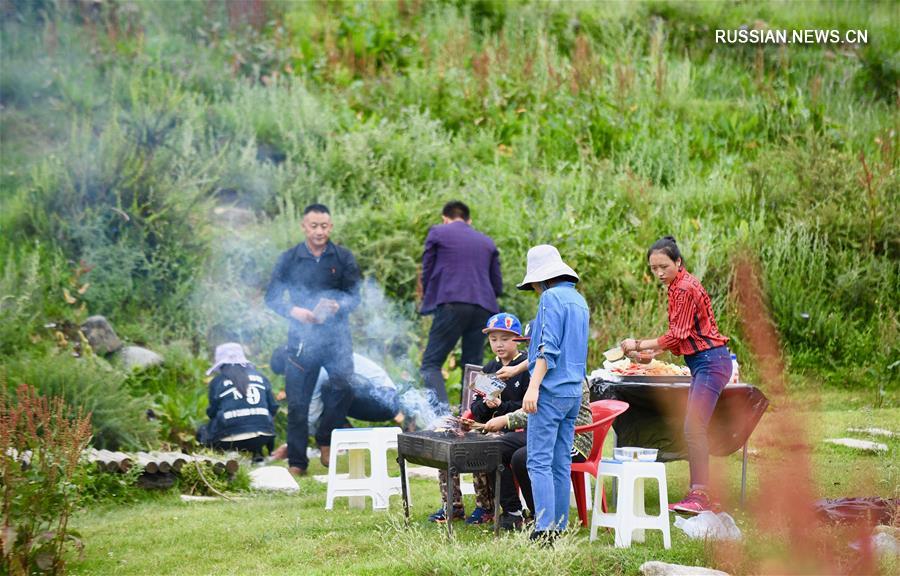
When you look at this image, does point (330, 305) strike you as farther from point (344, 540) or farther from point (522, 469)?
point (522, 469)

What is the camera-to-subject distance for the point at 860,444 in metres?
8.09

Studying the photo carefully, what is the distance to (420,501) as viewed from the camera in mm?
7164

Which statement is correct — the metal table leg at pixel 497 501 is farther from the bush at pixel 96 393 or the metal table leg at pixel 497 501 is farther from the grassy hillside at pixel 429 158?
the grassy hillside at pixel 429 158

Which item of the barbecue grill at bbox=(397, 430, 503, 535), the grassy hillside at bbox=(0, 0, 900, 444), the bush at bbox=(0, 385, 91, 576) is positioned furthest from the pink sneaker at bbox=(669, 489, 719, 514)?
the grassy hillside at bbox=(0, 0, 900, 444)

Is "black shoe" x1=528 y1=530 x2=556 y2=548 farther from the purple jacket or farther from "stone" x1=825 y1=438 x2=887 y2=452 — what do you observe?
the purple jacket

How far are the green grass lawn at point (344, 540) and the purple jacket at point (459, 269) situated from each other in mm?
1878

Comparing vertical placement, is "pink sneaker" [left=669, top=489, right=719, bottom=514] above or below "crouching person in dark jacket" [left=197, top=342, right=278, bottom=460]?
below

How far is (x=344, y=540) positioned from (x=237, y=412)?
2.97 metres

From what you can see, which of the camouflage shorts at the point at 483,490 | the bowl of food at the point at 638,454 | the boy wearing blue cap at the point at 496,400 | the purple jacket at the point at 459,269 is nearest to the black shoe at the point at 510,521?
the boy wearing blue cap at the point at 496,400

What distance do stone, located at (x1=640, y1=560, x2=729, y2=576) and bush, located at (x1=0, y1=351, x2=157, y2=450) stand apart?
15.0ft

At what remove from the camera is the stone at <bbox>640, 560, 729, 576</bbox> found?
4.73 m

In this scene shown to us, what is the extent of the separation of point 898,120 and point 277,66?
8717 mm

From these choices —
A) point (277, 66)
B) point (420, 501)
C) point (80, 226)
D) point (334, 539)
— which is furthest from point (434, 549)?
point (277, 66)

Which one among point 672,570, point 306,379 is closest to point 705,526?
point 672,570
